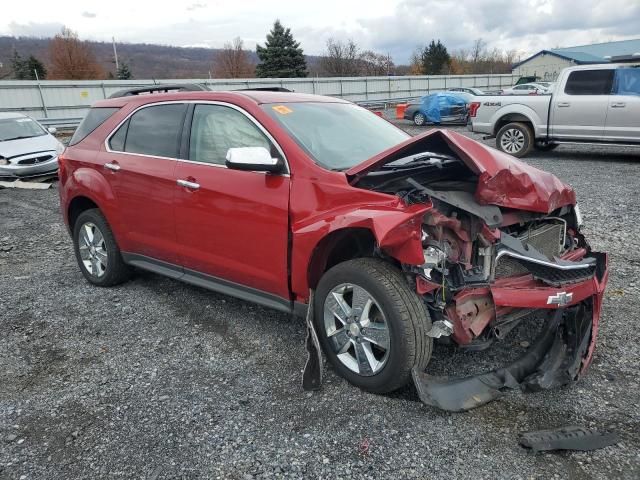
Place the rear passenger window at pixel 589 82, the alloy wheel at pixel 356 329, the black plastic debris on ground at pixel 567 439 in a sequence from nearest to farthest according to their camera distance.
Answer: the black plastic debris on ground at pixel 567 439 < the alloy wheel at pixel 356 329 < the rear passenger window at pixel 589 82

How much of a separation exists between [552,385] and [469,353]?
0.64m

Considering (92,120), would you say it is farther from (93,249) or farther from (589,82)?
(589,82)

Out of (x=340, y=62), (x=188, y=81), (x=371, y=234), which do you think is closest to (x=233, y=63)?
(x=340, y=62)

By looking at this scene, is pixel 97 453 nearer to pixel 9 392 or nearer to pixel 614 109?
pixel 9 392

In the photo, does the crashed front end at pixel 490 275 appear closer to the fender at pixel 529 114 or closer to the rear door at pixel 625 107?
the rear door at pixel 625 107

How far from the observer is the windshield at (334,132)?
349 cm

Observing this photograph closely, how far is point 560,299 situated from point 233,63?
64.5m

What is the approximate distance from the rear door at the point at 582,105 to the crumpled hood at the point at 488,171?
884 centimetres

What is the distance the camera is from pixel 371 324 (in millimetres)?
2998

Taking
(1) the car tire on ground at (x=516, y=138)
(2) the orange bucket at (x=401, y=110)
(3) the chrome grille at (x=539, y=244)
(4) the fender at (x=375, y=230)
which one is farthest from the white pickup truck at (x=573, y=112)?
(2) the orange bucket at (x=401, y=110)

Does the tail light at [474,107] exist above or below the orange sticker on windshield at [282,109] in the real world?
below

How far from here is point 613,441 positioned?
258 cm

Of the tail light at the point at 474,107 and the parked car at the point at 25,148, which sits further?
the tail light at the point at 474,107

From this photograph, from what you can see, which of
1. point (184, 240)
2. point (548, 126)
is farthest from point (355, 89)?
point (184, 240)
